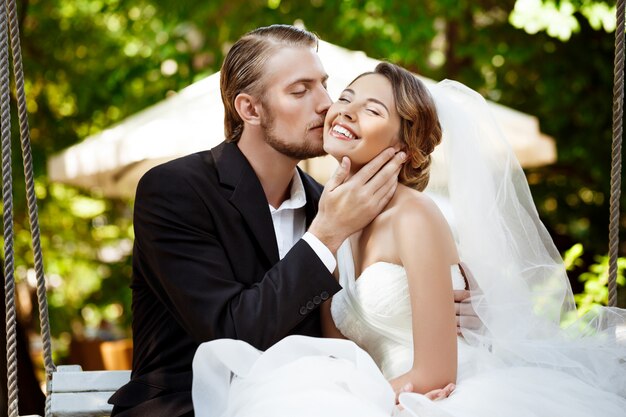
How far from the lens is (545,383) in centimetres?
289

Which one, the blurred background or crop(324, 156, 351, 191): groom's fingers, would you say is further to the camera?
the blurred background

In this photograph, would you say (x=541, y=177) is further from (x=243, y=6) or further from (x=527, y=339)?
(x=527, y=339)

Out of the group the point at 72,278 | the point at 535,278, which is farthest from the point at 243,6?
the point at 535,278

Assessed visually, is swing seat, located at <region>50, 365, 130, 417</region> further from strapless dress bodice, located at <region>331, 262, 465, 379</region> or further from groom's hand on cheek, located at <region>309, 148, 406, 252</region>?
groom's hand on cheek, located at <region>309, 148, 406, 252</region>

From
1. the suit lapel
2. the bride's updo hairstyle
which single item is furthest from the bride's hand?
the bride's updo hairstyle

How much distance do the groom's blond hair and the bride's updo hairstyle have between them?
0.44m

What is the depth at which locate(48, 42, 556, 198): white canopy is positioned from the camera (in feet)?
20.2

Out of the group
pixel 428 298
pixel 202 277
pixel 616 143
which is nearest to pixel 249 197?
pixel 202 277

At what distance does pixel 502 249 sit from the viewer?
3307 mm

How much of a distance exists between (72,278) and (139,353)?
854 cm

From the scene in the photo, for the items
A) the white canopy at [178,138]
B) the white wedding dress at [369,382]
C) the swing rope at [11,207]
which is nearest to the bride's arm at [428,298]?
the white wedding dress at [369,382]

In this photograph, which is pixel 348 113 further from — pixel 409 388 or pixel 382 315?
pixel 409 388

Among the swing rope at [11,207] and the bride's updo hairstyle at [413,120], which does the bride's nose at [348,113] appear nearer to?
the bride's updo hairstyle at [413,120]

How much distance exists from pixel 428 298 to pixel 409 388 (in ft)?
0.95
